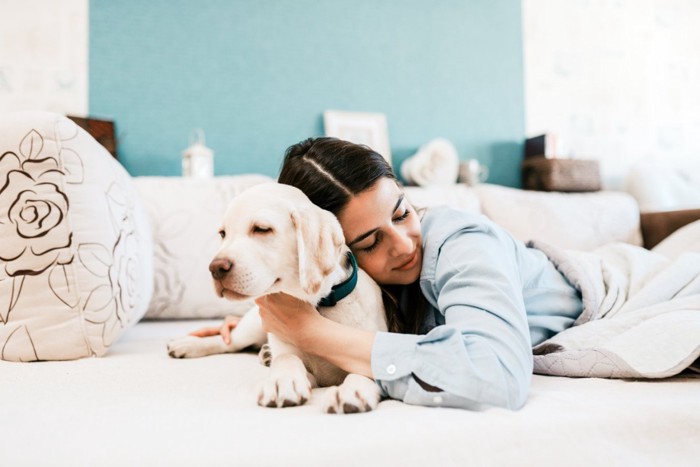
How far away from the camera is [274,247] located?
1036 millimetres

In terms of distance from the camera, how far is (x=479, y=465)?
26.4 inches

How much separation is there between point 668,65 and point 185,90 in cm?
358

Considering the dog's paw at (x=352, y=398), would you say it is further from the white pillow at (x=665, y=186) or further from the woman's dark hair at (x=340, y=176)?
the white pillow at (x=665, y=186)

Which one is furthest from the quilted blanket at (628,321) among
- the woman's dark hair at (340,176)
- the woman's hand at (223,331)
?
the woman's hand at (223,331)

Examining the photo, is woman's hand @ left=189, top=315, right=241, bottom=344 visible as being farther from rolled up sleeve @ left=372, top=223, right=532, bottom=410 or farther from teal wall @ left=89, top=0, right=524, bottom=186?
teal wall @ left=89, top=0, right=524, bottom=186

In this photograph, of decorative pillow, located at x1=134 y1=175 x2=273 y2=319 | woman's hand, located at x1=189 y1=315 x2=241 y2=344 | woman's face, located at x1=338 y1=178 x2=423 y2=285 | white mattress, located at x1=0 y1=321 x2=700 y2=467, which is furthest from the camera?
decorative pillow, located at x1=134 y1=175 x2=273 y2=319

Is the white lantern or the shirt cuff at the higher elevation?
the white lantern

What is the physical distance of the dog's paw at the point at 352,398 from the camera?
2.70ft

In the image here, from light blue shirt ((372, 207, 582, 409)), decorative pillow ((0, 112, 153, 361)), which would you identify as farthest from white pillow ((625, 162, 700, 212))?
decorative pillow ((0, 112, 153, 361))

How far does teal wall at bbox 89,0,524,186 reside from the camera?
8.84 feet

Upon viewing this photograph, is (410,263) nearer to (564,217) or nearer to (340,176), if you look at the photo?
(340,176)

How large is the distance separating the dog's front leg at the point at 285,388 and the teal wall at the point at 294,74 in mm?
2075

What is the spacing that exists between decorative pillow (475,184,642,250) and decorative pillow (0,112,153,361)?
185 centimetres

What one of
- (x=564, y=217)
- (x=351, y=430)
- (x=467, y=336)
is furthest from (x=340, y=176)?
(x=564, y=217)
